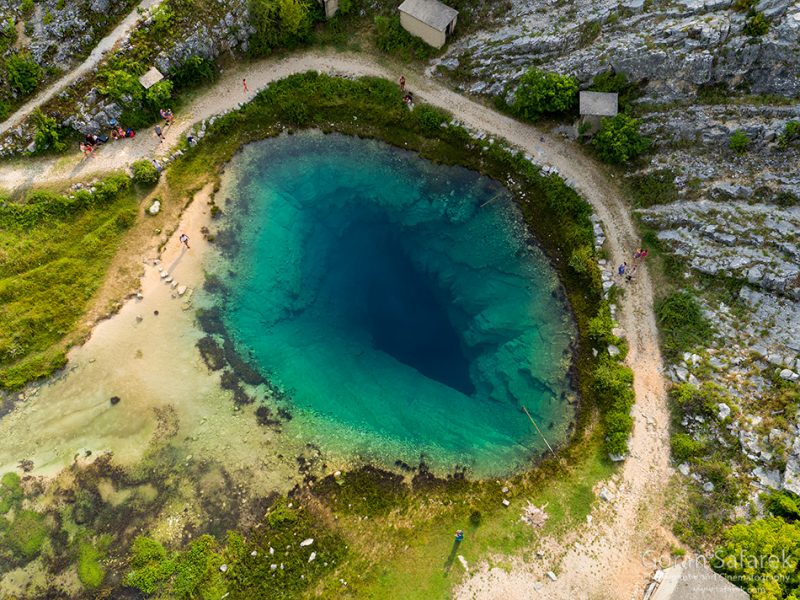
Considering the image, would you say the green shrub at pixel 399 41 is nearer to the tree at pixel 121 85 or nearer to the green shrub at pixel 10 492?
the tree at pixel 121 85

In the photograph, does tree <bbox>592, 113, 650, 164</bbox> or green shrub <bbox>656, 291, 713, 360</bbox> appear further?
tree <bbox>592, 113, 650, 164</bbox>

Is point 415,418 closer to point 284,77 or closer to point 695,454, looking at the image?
point 695,454

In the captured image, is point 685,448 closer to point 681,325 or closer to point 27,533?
point 681,325

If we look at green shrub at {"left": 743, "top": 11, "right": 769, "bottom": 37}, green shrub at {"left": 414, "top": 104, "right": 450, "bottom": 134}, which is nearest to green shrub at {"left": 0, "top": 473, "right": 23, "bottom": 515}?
green shrub at {"left": 414, "top": 104, "right": 450, "bottom": 134}

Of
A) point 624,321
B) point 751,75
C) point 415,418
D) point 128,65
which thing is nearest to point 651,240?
point 624,321

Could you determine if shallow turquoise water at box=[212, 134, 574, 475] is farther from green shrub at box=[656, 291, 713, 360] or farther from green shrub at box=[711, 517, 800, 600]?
green shrub at box=[711, 517, 800, 600]
